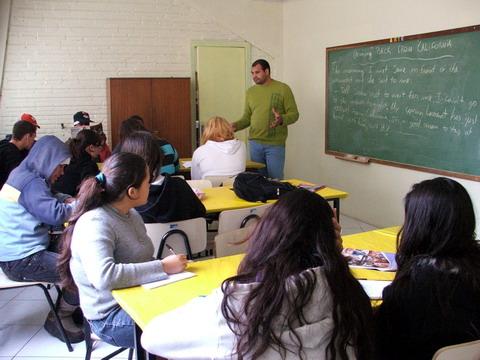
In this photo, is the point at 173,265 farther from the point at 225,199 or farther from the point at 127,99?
the point at 127,99

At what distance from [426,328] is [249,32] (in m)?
5.96

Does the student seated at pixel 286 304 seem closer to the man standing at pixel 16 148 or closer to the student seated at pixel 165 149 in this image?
the student seated at pixel 165 149

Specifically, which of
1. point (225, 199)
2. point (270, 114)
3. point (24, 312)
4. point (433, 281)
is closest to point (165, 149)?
point (225, 199)

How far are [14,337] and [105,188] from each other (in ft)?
5.17

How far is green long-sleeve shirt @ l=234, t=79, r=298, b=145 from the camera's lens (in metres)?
5.35

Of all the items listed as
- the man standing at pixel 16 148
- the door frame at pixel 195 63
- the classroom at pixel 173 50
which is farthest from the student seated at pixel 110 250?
the door frame at pixel 195 63

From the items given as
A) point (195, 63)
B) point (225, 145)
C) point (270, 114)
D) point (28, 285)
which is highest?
point (195, 63)

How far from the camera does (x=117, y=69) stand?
6207 millimetres

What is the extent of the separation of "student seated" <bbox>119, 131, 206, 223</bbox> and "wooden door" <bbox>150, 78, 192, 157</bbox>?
3.33 metres

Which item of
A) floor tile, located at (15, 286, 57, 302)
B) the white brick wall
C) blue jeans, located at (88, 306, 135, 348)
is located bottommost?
floor tile, located at (15, 286, 57, 302)

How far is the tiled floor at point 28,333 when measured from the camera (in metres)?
2.73

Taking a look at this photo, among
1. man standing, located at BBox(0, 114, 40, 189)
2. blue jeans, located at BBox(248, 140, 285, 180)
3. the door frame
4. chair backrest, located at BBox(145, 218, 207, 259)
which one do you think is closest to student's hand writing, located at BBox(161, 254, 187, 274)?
chair backrest, located at BBox(145, 218, 207, 259)

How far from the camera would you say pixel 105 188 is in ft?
6.46

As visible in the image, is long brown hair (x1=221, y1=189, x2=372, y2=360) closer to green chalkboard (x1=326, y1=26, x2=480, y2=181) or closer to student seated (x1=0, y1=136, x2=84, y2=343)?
student seated (x1=0, y1=136, x2=84, y2=343)
